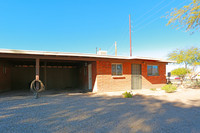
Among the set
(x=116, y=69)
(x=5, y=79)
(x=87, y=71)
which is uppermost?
(x=116, y=69)

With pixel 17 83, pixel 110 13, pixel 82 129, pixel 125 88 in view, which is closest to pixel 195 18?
pixel 125 88

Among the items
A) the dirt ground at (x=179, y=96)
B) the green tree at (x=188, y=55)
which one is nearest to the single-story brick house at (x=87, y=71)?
the dirt ground at (x=179, y=96)

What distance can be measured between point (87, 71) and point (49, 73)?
481 cm

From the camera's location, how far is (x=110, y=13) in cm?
1617

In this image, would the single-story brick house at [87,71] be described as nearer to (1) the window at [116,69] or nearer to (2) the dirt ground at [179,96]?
(1) the window at [116,69]

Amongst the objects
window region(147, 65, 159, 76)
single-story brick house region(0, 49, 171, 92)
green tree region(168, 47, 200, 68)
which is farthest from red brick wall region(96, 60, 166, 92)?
green tree region(168, 47, 200, 68)

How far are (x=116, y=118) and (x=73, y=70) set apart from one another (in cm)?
1073

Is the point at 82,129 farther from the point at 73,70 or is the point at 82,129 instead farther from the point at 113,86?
the point at 73,70

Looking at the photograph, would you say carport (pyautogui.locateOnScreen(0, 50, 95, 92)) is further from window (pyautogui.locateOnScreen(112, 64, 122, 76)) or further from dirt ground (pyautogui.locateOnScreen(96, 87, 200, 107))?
dirt ground (pyautogui.locateOnScreen(96, 87, 200, 107))

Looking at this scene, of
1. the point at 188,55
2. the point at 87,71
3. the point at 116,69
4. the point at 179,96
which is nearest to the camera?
the point at 179,96

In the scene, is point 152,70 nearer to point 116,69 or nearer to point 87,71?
point 116,69

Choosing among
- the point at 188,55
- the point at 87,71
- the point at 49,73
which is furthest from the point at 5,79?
the point at 188,55

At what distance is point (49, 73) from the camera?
12656 millimetres

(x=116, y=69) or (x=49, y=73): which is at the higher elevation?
(x=116, y=69)
